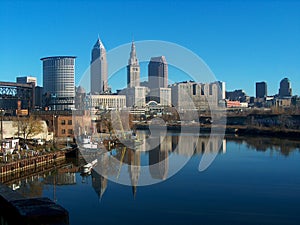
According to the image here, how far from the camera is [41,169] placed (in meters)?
8.36

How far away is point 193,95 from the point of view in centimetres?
3369

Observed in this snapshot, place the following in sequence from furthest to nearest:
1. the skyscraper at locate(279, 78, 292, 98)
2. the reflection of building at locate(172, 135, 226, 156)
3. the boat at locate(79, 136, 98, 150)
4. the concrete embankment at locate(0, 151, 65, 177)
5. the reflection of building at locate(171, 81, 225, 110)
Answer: the skyscraper at locate(279, 78, 292, 98)
the reflection of building at locate(171, 81, 225, 110)
the reflection of building at locate(172, 135, 226, 156)
the boat at locate(79, 136, 98, 150)
the concrete embankment at locate(0, 151, 65, 177)

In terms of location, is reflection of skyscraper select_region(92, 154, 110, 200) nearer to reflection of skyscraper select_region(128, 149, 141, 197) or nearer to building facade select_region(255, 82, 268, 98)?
reflection of skyscraper select_region(128, 149, 141, 197)

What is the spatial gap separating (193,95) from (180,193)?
2832 cm

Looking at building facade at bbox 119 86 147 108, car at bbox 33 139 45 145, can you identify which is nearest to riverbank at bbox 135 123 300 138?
building facade at bbox 119 86 147 108

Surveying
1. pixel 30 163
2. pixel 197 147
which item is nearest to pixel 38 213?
pixel 30 163

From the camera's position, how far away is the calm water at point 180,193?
14.9 feet

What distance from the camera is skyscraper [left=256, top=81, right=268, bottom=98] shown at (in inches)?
2729

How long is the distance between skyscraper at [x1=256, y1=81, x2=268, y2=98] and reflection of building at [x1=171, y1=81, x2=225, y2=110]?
33.2m

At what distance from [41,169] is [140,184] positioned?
302 centimetres

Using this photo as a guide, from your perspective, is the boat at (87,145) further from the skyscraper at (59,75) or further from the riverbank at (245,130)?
the skyscraper at (59,75)

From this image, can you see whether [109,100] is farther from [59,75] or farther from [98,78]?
[59,75]

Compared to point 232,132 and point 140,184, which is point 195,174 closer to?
point 140,184

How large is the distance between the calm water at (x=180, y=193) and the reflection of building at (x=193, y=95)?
20907 mm
